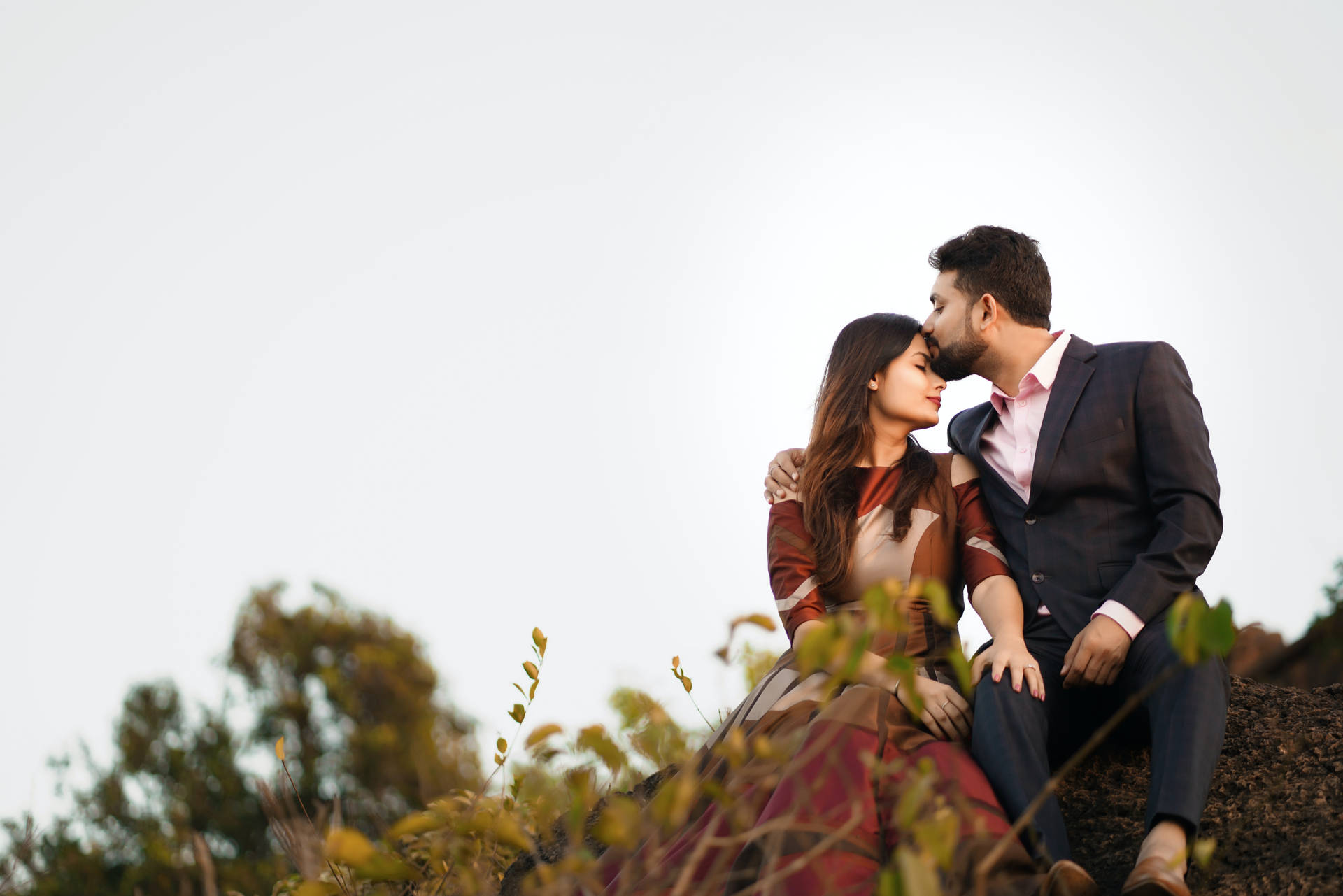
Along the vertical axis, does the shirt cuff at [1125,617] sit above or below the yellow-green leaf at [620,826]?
below

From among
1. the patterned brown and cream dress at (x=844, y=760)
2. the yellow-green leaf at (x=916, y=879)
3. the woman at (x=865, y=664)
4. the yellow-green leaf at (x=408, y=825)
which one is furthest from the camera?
the woman at (x=865, y=664)

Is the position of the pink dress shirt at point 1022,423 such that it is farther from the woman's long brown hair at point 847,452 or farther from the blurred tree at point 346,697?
the blurred tree at point 346,697

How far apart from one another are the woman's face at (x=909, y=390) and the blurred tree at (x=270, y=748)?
1253 cm

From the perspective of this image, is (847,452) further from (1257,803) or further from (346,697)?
(346,697)

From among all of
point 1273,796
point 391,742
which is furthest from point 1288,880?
point 391,742

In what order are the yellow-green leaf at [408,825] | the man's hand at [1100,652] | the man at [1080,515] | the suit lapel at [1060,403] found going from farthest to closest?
the suit lapel at [1060,403] → the man's hand at [1100,652] → the man at [1080,515] → the yellow-green leaf at [408,825]

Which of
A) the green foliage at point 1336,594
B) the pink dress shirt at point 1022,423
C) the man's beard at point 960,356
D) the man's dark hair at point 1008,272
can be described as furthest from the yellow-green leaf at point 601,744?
the green foliage at point 1336,594

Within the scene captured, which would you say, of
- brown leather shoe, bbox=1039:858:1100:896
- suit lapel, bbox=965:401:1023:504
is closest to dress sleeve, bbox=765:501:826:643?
suit lapel, bbox=965:401:1023:504

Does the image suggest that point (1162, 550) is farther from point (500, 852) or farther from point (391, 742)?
point (391, 742)

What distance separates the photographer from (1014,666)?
280 cm

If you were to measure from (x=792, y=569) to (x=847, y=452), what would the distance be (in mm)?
526

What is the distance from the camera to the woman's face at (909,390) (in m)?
3.69

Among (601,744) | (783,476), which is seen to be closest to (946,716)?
(783,476)

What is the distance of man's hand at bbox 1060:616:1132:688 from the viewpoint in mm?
2740
